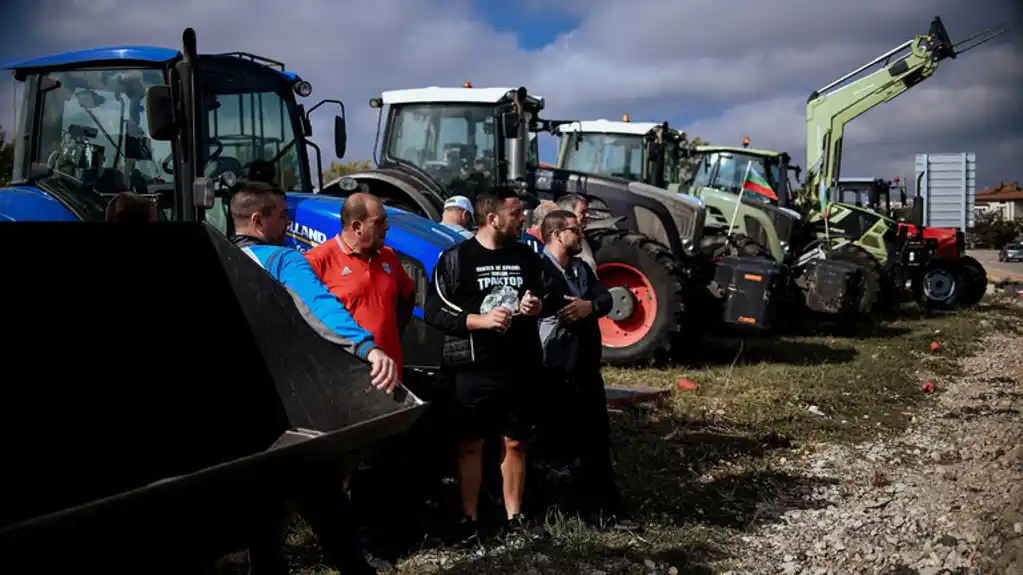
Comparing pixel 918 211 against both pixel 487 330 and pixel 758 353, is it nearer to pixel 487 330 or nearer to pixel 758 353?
pixel 758 353

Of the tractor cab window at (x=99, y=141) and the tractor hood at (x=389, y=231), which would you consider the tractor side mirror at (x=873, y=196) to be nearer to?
the tractor hood at (x=389, y=231)

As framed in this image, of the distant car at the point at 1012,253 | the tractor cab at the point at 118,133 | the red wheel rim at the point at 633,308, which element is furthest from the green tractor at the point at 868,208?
the distant car at the point at 1012,253

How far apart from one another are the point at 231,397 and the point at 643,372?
6.60 m

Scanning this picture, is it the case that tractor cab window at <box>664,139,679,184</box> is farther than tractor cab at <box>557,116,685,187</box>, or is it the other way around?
tractor cab window at <box>664,139,679,184</box>

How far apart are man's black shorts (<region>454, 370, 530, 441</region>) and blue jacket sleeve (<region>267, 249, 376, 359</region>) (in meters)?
1.13

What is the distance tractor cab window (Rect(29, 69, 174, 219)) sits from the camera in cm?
564

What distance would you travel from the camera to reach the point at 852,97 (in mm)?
15461

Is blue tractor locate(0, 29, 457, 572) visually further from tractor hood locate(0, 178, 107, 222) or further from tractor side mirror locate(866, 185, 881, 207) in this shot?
tractor side mirror locate(866, 185, 881, 207)

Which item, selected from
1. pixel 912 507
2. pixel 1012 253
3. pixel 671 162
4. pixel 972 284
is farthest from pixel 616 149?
pixel 1012 253

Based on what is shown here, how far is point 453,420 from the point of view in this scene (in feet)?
14.4

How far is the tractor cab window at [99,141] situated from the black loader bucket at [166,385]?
9.66 ft


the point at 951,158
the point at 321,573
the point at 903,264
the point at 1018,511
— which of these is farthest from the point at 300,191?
the point at 951,158

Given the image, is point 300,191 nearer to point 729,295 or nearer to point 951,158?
point 729,295

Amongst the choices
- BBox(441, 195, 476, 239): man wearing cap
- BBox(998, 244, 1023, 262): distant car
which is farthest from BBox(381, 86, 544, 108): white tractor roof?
BBox(998, 244, 1023, 262): distant car
